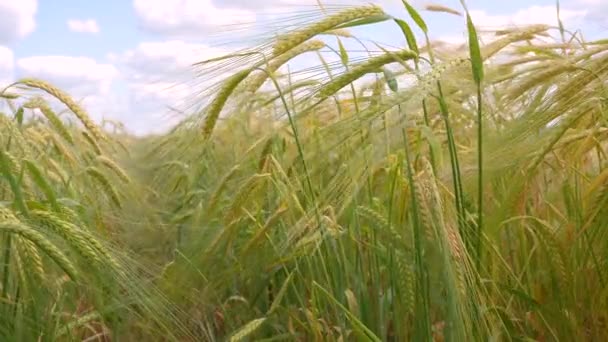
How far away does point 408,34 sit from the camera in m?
1.59

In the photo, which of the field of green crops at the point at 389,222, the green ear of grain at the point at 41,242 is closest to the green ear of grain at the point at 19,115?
the field of green crops at the point at 389,222

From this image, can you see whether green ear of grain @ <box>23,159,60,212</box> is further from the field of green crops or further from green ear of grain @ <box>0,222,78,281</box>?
green ear of grain @ <box>0,222,78,281</box>

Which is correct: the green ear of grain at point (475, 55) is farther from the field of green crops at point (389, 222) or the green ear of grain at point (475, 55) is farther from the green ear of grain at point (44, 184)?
the green ear of grain at point (44, 184)

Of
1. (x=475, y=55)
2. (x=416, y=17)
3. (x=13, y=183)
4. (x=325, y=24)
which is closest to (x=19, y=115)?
(x=13, y=183)

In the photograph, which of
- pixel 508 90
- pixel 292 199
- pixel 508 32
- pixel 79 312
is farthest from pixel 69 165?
pixel 508 90

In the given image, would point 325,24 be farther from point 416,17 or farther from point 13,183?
point 13,183

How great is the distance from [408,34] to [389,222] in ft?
1.47

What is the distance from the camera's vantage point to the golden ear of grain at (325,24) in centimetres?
161

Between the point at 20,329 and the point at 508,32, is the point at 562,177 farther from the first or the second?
the point at 20,329

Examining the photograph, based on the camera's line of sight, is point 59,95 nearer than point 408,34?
No

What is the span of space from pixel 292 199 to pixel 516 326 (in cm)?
73

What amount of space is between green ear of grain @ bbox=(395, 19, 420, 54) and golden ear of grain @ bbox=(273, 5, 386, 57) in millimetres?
47

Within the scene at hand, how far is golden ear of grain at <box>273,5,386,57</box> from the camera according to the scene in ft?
5.28

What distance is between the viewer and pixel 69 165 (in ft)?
11.7
